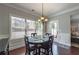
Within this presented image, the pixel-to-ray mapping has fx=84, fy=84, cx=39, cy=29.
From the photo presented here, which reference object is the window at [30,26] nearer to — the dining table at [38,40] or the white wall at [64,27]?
the dining table at [38,40]

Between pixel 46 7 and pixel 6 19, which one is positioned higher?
pixel 46 7

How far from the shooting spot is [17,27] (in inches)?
74.1

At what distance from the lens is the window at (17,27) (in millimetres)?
1828

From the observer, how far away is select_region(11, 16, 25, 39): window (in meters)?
1.83

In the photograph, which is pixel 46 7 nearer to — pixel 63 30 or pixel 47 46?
pixel 63 30

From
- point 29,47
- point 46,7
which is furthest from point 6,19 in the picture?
point 46,7

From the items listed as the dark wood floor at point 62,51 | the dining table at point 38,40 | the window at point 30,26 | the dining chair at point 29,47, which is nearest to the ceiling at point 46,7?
the window at point 30,26

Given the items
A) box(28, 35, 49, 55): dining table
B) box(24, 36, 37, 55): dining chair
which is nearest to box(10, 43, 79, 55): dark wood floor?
box(24, 36, 37, 55): dining chair

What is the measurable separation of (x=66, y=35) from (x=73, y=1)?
2.47 feet

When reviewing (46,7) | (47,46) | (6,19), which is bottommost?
(47,46)

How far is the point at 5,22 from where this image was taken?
5.87 ft

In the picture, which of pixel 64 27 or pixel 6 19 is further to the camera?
pixel 64 27

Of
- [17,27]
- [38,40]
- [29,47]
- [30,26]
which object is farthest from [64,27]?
[17,27]

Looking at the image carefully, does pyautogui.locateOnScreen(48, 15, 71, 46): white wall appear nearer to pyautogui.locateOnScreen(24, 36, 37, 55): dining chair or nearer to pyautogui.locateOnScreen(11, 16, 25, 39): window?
pyautogui.locateOnScreen(24, 36, 37, 55): dining chair
